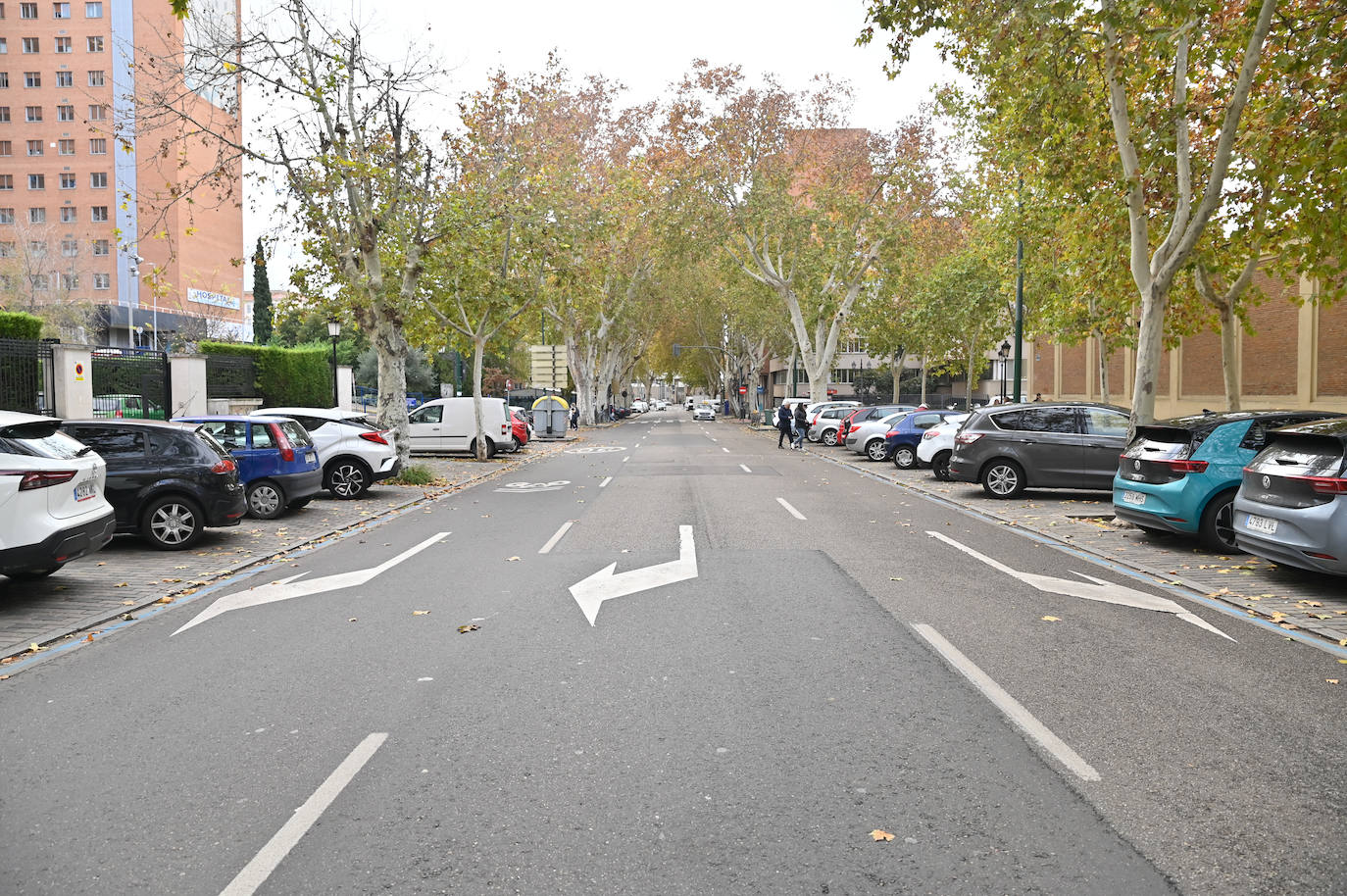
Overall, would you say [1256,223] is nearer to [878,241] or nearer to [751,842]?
[751,842]

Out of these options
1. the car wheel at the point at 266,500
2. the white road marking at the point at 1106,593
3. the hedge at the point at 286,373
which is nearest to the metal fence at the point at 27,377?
the car wheel at the point at 266,500

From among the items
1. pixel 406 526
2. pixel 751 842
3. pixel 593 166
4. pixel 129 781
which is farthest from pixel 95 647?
pixel 593 166

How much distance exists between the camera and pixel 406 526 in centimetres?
1365

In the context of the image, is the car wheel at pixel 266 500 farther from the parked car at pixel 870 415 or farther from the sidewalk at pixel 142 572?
the parked car at pixel 870 415

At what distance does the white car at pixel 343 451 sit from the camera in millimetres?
17172

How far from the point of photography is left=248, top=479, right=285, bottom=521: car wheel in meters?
14.3

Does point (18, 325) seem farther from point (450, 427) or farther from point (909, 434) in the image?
point (909, 434)

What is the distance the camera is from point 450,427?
95.7 feet

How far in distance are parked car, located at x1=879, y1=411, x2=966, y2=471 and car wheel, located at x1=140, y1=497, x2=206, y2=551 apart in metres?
17.3

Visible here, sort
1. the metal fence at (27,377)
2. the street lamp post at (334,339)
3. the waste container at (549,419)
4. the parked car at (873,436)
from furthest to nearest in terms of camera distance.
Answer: the waste container at (549,419) → the street lamp post at (334,339) → the parked car at (873,436) → the metal fence at (27,377)

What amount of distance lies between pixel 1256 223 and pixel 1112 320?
10945 mm

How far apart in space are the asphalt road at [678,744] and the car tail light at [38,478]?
1.42m

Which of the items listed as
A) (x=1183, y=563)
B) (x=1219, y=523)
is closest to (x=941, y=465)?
(x=1219, y=523)

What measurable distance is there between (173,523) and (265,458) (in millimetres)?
2840
